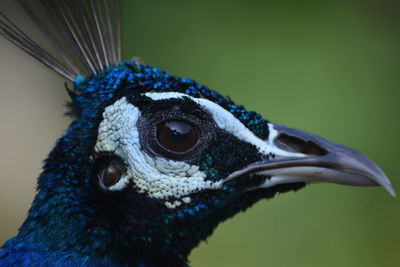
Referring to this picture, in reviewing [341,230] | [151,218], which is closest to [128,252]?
[151,218]

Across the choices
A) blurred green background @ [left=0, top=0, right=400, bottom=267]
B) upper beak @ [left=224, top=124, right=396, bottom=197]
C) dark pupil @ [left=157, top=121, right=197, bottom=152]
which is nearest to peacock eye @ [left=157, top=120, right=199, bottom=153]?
dark pupil @ [left=157, top=121, right=197, bottom=152]

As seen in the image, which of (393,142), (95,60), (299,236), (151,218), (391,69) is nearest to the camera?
(151,218)

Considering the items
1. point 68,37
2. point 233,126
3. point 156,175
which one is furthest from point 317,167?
point 68,37

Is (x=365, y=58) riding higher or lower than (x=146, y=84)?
higher

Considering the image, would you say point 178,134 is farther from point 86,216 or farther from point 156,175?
point 86,216

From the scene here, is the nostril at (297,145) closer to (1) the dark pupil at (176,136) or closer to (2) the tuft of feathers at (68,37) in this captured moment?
(1) the dark pupil at (176,136)

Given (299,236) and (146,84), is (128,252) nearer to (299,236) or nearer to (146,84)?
(146,84)

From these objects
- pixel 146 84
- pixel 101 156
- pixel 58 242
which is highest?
→ pixel 146 84

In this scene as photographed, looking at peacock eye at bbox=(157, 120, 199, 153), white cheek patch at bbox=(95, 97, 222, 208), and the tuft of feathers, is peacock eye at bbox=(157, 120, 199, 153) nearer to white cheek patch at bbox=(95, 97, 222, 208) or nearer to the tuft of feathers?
white cheek patch at bbox=(95, 97, 222, 208)
